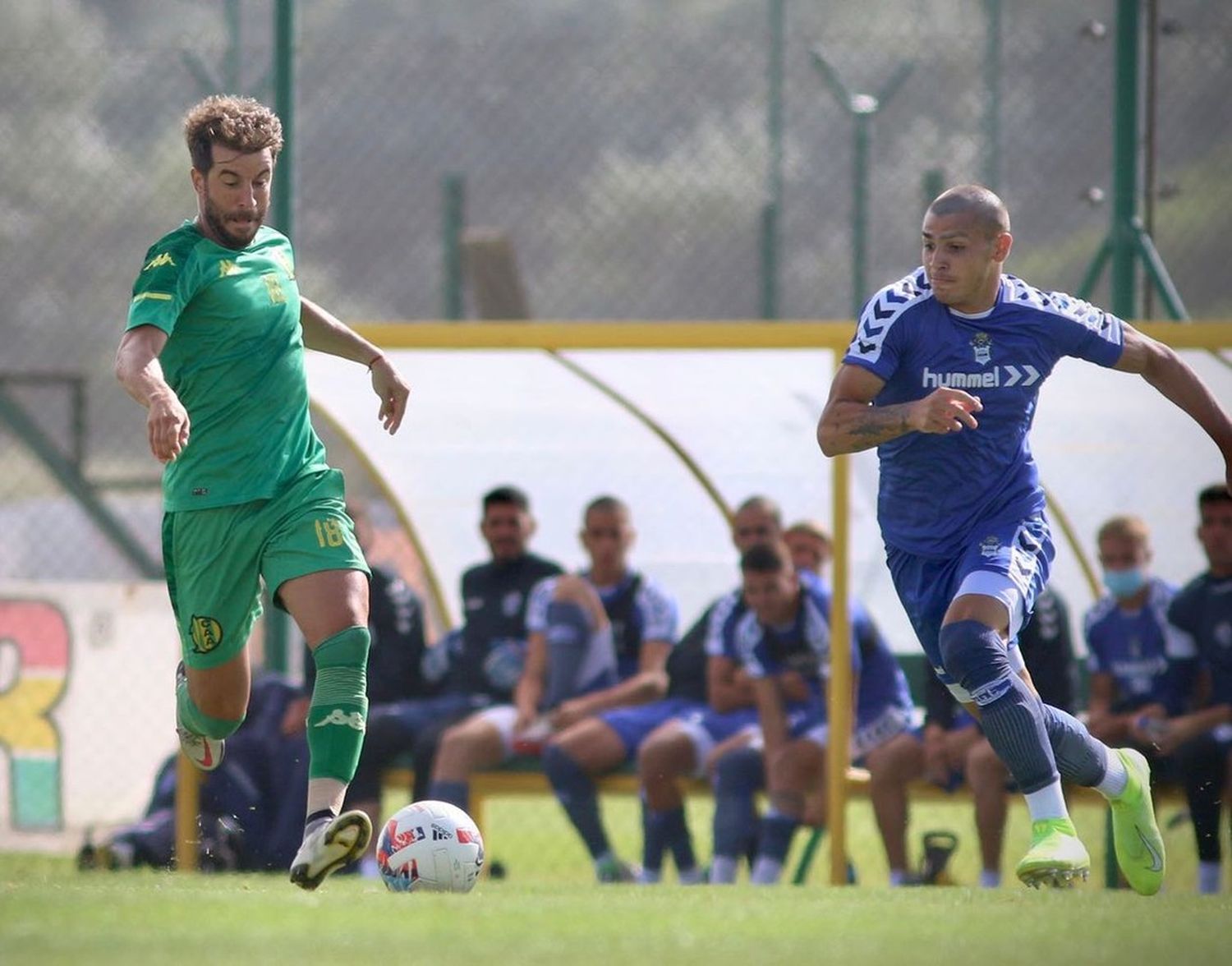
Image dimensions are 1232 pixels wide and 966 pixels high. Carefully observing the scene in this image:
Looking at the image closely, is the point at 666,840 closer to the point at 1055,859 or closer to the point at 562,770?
the point at 562,770

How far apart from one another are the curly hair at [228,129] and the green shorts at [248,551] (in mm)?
940

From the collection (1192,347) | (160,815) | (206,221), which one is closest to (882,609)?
(1192,347)

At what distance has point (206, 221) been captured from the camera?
241 inches

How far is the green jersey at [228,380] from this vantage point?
238 inches

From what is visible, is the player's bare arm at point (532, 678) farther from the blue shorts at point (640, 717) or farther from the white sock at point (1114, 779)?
the white sock at point (1114, 779)

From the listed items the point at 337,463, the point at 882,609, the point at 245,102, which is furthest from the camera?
the point at 337,463

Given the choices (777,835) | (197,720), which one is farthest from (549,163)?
(197,720)

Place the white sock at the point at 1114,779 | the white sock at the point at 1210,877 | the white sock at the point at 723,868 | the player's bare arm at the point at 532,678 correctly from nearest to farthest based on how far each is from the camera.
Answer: the white sock at the point at 1114,779, the white sock at the point at 1210,877, the white sock at the point at 723,868, the player's bare arm at the point at 532,678

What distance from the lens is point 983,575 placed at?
6070mm

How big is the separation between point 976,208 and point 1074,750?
1567 mm

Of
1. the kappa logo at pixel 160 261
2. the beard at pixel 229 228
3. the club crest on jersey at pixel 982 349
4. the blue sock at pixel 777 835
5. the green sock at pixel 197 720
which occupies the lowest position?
the blue sock at pixel 777 835

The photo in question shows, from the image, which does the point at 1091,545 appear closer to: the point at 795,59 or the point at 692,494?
the point at 692,494

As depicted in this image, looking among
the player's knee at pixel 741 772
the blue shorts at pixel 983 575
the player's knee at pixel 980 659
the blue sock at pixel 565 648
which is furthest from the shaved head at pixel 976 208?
the blue sock at pixel 565 648

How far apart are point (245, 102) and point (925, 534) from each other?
2309 mm
